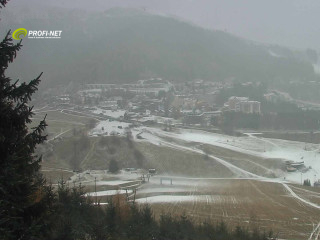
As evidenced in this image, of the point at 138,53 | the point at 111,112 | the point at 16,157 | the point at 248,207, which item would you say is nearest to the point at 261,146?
the point at 248,207

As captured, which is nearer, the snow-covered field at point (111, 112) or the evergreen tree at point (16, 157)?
the evergreen tree at point (16, 157)

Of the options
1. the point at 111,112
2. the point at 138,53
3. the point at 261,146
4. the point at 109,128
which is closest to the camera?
the point at 261,146

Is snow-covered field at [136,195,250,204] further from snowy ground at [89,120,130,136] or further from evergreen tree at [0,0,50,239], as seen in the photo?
evergreen tree at [0,0,50,239]

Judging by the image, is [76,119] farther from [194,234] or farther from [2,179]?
[2,179]

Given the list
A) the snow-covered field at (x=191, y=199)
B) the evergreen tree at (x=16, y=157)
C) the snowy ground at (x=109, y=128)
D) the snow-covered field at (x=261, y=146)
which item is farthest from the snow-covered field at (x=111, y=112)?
the evergreen tree at (x=16, y=157)

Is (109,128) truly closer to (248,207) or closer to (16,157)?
(248,207)

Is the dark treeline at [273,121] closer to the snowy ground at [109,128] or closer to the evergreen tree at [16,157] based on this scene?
the snowy ground at [109,128]
